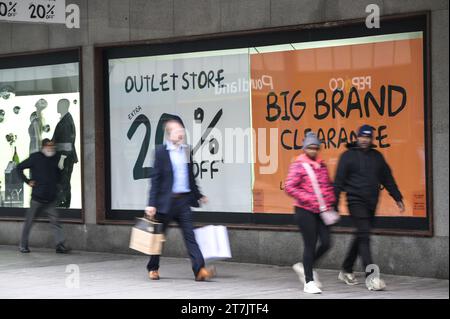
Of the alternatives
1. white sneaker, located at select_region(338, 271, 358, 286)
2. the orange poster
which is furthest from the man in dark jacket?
white sneaker, located at select_region(338, 271, 358, 286)

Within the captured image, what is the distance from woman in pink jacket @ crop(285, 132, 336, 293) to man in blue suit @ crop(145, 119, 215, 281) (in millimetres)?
1506

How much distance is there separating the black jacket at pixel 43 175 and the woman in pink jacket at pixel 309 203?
556 cm

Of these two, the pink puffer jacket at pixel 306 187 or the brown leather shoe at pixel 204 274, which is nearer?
the pink puffer jacket at pixel 306 187

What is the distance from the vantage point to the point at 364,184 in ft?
33.7

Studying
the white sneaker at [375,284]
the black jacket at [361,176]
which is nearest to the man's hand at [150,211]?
the black jacket at [361,176]

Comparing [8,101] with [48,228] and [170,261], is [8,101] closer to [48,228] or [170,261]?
[48,228]

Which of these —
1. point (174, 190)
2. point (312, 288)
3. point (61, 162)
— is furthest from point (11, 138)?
Answer: point (312, 288)

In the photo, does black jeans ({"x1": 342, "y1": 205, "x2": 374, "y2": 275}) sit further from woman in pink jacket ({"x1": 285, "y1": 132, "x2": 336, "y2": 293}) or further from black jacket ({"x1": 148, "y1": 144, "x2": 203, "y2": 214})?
black jacket ({"x1": 148, "y1": 144, "x2": 203, "y2": 214})

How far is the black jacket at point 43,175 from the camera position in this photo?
14508 millimetres

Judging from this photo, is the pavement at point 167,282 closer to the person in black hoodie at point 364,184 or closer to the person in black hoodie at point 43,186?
the person in black hoodie at point 364,184

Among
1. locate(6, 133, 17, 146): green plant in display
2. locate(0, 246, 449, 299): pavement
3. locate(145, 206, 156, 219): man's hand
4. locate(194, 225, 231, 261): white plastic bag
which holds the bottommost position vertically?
locate(0, 246, 449, 299): pavement

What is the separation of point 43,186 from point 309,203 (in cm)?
583

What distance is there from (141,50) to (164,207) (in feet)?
12.9

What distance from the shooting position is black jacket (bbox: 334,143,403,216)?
10.3 metres
